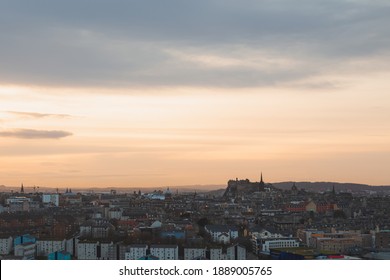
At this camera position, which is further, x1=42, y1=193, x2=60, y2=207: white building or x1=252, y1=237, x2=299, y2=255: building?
x1=42, y1=193, x2=60, y2=207: white building

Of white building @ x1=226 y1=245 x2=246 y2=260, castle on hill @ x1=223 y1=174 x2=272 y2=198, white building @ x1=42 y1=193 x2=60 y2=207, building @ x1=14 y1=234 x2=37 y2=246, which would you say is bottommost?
white building @ x1=226 y1=245 x2=246 y2=260

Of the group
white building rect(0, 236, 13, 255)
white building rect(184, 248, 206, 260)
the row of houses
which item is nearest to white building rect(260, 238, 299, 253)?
the row of houses

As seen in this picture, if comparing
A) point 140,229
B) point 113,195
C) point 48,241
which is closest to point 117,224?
point 140,229

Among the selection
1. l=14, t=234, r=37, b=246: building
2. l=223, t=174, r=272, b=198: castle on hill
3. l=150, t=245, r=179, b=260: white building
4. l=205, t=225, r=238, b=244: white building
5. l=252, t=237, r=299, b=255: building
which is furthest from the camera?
l=223, t=174, r=272, b=198: castle on hill

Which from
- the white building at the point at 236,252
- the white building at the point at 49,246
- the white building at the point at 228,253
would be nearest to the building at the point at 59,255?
the white building at the point at 49,246

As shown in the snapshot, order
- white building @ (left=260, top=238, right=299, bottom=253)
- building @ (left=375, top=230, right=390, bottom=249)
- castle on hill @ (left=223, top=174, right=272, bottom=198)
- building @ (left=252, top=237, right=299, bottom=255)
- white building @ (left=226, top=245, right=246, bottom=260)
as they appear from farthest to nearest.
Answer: castle on hill @ (left=223, top=174, right=272, bottom=198)
building @ (left=375, top=230, right=390, bottom=249)
white building @ (left=260, top=238, right=299, bottom=253)
building @ (left=252, top=237, right=299, bottom=255)
white building @ (left=226, top=245, right=246, bottom=260)

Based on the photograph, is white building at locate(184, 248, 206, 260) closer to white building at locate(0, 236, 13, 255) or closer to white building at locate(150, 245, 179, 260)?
white building at locate(150, 245, 179, 260)
